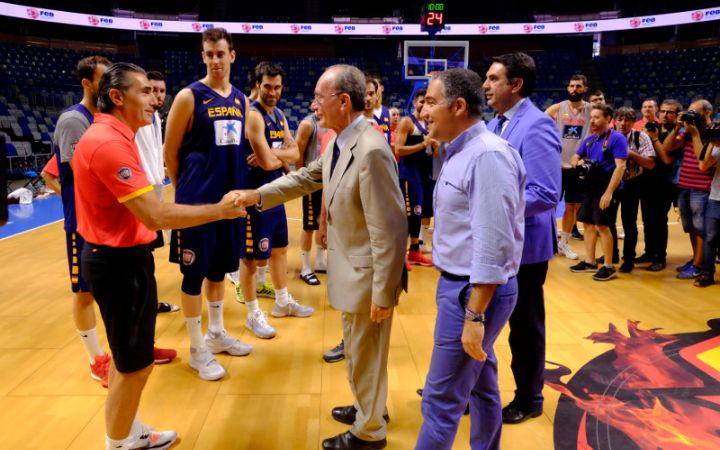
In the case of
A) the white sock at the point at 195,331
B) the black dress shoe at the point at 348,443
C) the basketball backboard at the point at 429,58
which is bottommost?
the black dress shoe at the point at 348,443

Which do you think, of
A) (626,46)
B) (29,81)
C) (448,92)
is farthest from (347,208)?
(626,46)

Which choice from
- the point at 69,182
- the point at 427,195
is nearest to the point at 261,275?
the point at 69,182

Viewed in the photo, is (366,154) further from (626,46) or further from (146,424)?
(626,46)

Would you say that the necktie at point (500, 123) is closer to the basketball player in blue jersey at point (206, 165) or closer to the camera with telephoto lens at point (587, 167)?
the basketball player in blue jersey at point (206, 165)

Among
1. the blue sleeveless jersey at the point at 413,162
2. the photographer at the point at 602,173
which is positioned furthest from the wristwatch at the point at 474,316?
the blue sleeveless jersey at the point at 413,162

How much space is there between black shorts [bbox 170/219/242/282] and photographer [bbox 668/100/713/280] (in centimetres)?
445

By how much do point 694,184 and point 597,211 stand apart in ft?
3.14

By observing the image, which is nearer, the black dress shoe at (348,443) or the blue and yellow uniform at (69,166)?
the black dress shoe at (348,443)

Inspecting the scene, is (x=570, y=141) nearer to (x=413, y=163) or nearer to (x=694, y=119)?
(x=694, y=119)

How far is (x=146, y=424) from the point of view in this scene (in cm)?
256

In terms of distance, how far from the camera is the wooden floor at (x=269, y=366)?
251cm

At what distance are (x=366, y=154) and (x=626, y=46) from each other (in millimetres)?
26201

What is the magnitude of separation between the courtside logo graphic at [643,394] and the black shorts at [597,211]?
1.55 m

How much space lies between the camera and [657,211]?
5.52 meters
